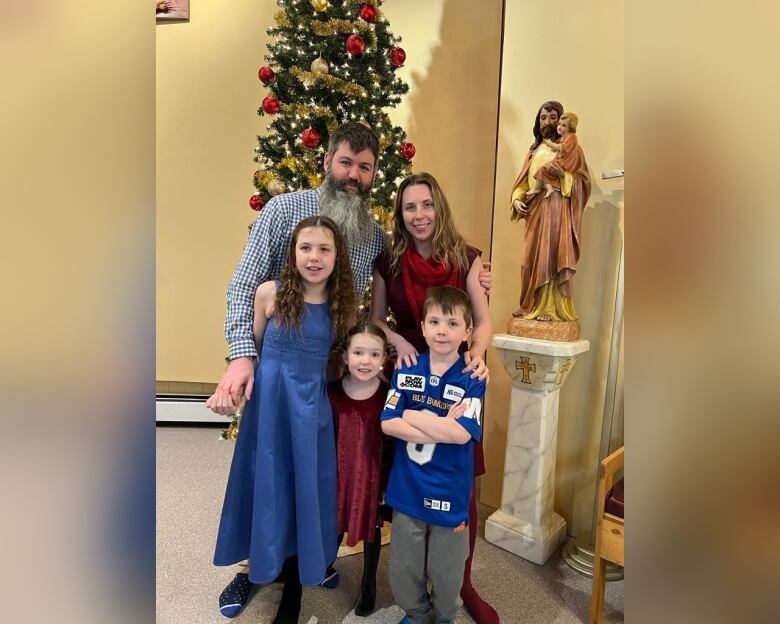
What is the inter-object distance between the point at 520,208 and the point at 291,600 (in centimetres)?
212

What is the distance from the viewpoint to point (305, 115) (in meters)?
2.81

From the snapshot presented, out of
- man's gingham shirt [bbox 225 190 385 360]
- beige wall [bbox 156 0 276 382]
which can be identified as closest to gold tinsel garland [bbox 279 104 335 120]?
man's gingham shirt [bbox 225 190 385 360]

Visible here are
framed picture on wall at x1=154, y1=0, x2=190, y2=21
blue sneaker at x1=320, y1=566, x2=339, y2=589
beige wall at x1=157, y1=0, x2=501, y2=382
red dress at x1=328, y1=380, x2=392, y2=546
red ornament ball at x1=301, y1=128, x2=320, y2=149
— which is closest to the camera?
red dress at x1=328, y1=380, x2=392, y2=546

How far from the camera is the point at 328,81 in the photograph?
2760 mm

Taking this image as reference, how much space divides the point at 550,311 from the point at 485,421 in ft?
3.59

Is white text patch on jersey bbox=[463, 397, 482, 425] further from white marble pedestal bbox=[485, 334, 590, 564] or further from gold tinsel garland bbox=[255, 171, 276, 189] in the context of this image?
gold tinsel garland bbox=[255, 171, 276, 189]

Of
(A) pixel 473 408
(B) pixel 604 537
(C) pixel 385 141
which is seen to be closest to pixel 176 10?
(C) pixel 385 141

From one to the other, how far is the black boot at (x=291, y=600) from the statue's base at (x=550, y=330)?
5.05 ft

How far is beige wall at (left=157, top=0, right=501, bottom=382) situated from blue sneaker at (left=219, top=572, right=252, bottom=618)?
2407mm

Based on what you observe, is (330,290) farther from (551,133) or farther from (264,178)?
(551,133)

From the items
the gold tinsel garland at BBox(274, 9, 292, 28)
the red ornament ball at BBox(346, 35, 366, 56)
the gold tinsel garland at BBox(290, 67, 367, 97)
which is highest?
the gold tinsel garland at BBox(274, 9, 292, 28)

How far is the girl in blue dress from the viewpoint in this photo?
1712 mm
